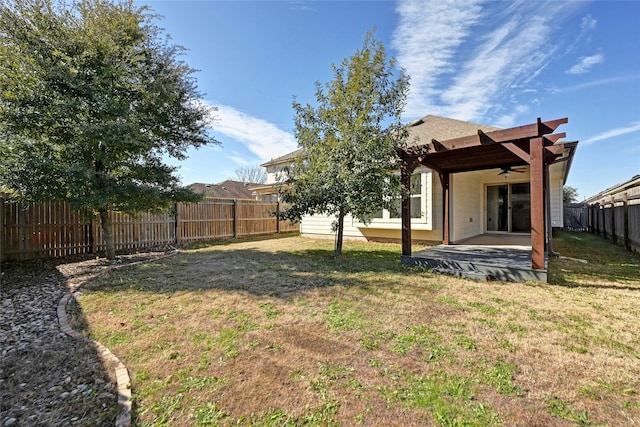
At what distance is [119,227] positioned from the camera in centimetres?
905

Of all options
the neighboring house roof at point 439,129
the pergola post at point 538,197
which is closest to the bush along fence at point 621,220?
the neighboring house roof at point 439,129

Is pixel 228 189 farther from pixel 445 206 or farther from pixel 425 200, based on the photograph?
pixel 445 206

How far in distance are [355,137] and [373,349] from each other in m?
5.06

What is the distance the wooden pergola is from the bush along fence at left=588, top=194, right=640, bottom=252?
312 cm

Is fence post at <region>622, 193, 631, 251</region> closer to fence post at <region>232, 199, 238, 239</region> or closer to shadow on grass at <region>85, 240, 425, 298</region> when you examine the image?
shadow on grass at <region>85, 240, 425, 298</region>

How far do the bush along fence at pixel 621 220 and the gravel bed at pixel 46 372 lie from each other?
40.2 ft

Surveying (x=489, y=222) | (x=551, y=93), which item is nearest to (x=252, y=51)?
(x=551, y=93)

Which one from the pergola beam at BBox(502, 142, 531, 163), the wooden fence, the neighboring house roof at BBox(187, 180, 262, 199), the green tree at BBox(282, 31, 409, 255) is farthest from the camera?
the neighboring house roof at BBox(187, 180, 262, 199)

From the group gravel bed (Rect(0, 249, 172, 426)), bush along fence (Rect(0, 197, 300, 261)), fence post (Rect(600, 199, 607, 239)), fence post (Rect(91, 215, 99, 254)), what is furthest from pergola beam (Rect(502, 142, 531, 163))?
fence post (Rect(600, 199, 607, 239))

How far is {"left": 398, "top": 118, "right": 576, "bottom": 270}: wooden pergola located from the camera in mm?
5027

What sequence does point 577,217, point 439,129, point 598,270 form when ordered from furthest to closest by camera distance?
point 577,217 < point 439,129 < point 598,270

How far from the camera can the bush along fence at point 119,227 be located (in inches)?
272

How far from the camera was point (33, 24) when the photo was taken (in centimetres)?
593

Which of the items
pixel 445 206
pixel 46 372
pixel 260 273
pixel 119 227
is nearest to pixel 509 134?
pixel 445 206
